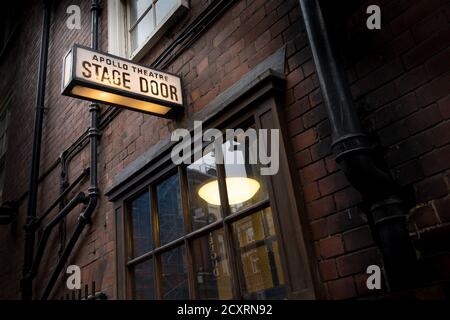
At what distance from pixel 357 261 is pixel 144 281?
187 centimetres

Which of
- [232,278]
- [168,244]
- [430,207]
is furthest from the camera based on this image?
[168,244]

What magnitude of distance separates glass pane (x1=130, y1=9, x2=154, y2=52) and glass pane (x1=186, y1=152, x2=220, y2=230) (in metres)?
1.77

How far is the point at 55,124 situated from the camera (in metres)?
5.57

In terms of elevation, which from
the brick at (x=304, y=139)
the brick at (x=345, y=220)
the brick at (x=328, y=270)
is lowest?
the brick at (x=328, y=270)

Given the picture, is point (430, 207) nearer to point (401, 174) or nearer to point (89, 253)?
point (401, 174)

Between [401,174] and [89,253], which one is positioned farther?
[89,253]

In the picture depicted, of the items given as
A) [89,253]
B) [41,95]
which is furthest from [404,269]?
[41,95]

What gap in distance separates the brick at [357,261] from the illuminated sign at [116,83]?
5.92 feet

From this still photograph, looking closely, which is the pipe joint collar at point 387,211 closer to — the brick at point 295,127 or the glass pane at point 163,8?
the brick at point 295,127

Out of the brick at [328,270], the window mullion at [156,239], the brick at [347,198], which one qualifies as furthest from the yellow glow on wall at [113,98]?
the brick at [328,270]

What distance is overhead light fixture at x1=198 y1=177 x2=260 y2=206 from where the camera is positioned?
2572 mm

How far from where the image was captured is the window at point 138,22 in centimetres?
371

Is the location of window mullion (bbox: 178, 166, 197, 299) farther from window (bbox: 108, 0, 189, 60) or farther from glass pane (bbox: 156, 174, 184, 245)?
window (bbox: 108, 0, 189, 60)

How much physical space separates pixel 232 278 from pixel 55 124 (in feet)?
13.2
